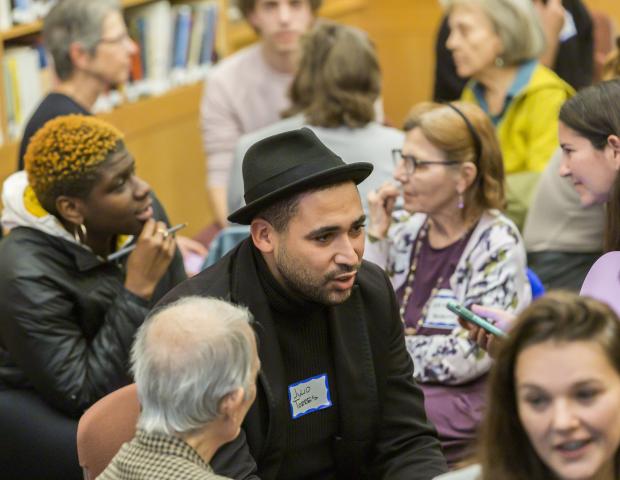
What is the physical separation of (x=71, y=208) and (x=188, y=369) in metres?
1.25

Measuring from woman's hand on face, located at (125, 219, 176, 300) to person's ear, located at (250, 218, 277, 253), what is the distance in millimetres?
695

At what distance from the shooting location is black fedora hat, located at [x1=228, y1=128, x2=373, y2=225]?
2467 millimetres

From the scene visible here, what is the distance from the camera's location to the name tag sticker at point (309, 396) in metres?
2.56

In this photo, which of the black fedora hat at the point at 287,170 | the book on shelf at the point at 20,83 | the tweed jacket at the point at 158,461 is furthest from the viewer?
the book on shelf at the point at 20,83

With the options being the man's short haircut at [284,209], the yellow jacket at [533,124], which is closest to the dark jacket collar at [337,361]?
the man's short haircut at [284,209]

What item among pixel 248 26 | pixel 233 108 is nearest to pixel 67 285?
pixel 233 108

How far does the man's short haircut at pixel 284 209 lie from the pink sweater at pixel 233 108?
2574 mm

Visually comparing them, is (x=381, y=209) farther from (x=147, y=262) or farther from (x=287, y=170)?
(x=287, y=170)

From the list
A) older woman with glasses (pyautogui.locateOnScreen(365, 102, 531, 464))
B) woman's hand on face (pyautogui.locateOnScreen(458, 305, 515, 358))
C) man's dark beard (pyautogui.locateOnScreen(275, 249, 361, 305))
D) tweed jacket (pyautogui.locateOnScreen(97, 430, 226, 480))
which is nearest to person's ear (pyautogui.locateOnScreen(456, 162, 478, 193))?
older woman with glasses (pyautogui.locateOnScreen(365, 102, 531, 464))

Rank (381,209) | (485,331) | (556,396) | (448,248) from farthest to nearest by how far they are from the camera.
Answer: (381,209)
(448,248)
(485,331)
(556,396)

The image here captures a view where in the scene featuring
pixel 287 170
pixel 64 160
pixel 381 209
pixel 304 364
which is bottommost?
pixel 381 209

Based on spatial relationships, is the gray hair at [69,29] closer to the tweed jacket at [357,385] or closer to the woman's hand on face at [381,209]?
the woman's hand on face at [381,209]

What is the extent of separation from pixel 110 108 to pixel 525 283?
282 centimetres

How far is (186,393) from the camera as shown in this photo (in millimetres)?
2064
